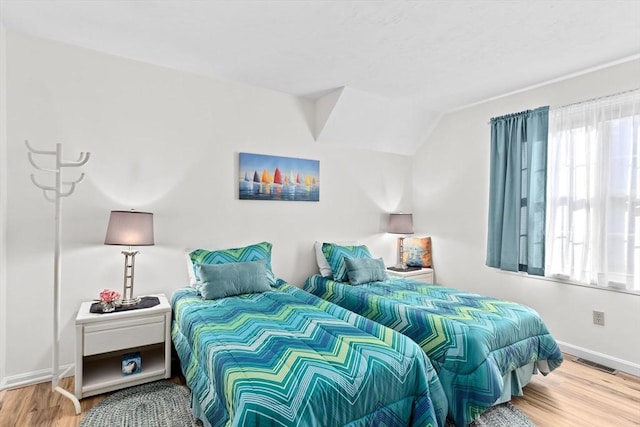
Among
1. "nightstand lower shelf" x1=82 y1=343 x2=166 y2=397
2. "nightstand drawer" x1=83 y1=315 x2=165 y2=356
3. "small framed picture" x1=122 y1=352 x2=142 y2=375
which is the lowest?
"nightstand lower shelf" x1=82 y1=343 x2=166 y2=397

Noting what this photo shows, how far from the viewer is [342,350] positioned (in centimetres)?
172

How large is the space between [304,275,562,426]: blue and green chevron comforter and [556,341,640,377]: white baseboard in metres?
0.84

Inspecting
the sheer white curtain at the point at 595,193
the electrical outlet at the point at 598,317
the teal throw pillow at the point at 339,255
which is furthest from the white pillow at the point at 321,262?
the electrical outlet at the point at 598,317

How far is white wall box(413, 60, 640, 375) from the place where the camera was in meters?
2.83

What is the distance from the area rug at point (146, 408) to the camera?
2020mm

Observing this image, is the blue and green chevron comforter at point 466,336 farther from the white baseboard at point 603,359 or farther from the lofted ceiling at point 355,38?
the lofted ceiling at point 355,38

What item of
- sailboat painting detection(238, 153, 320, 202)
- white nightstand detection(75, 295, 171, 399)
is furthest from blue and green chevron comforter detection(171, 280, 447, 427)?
sailboat painting detection(238, 153, 320, 202)

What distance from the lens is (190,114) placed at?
121 inches

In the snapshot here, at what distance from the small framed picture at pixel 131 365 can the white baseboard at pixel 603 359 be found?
3641 mm

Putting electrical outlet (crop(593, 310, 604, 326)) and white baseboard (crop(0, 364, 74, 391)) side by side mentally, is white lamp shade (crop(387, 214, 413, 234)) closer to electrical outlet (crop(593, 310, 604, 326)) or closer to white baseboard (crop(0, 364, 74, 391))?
electrical outlet (crop(593, 310, 604, 326))

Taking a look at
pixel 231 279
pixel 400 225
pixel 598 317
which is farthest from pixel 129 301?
pixel 598 317

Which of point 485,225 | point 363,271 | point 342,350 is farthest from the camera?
point 485,225

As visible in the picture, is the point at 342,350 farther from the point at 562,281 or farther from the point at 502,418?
the point at 562,281

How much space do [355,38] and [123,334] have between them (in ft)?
8.74
